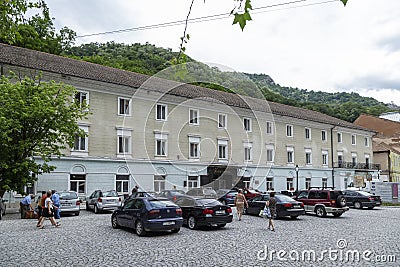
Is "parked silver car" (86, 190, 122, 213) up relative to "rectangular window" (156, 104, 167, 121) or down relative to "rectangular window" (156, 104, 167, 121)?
down

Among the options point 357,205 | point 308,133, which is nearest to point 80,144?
point 357,205

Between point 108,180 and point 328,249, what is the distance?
22167 millimetres

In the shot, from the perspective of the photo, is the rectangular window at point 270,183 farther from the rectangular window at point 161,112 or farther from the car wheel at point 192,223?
the car wheel at point 192,223

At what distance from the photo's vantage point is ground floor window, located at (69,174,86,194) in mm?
29219

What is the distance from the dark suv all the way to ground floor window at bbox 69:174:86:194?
1624 cm

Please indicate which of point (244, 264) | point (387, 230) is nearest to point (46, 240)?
point (244, 264)

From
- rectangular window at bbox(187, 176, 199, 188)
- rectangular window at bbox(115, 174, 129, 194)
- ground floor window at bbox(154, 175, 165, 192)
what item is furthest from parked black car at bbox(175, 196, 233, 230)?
rectangular window at bbox(115, 174, 129, 194)

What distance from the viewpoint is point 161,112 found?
34875 millimetres

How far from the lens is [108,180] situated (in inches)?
1230

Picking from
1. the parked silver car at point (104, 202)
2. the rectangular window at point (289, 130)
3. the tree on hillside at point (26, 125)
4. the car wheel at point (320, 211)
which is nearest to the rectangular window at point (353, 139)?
the rectangular window at point (289, 130)

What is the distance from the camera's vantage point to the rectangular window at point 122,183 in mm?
31922

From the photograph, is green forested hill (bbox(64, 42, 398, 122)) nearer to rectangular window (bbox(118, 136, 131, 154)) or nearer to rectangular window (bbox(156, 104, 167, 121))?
rectangular window (bbox(156, 104, 167, 121))

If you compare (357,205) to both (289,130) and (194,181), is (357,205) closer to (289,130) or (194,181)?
(194,181)

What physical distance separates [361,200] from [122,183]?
63.1 feet
